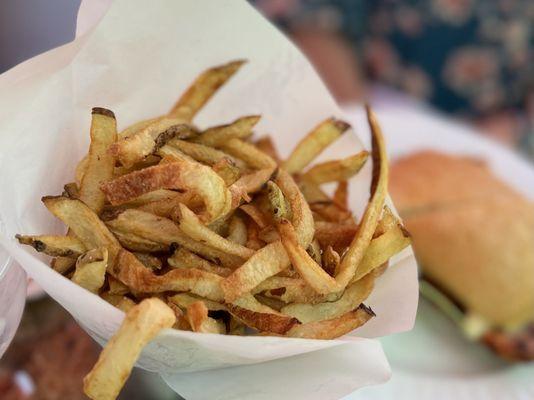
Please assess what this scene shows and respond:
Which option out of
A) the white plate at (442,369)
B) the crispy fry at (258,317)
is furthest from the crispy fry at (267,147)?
the white plate at (442,369)

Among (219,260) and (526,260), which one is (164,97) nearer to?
(219,260)

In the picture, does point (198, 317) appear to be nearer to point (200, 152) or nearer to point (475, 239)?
point (200, 152)

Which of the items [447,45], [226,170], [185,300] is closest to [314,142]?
[226,170]

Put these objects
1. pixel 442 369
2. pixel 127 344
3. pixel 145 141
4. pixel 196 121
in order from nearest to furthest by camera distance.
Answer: pixel 127 344 → pixel 145 141 → pixel 196 121 → pixel 442 369

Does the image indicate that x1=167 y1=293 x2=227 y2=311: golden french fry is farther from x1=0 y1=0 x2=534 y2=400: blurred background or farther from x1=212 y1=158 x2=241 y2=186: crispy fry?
x1=0 y1=0 x2=534 y2=400: blurred background

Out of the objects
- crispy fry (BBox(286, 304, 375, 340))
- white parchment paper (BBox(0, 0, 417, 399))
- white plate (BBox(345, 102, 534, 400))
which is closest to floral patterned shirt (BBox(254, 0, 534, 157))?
white plate (BBox(345, 102, 534, 400))
